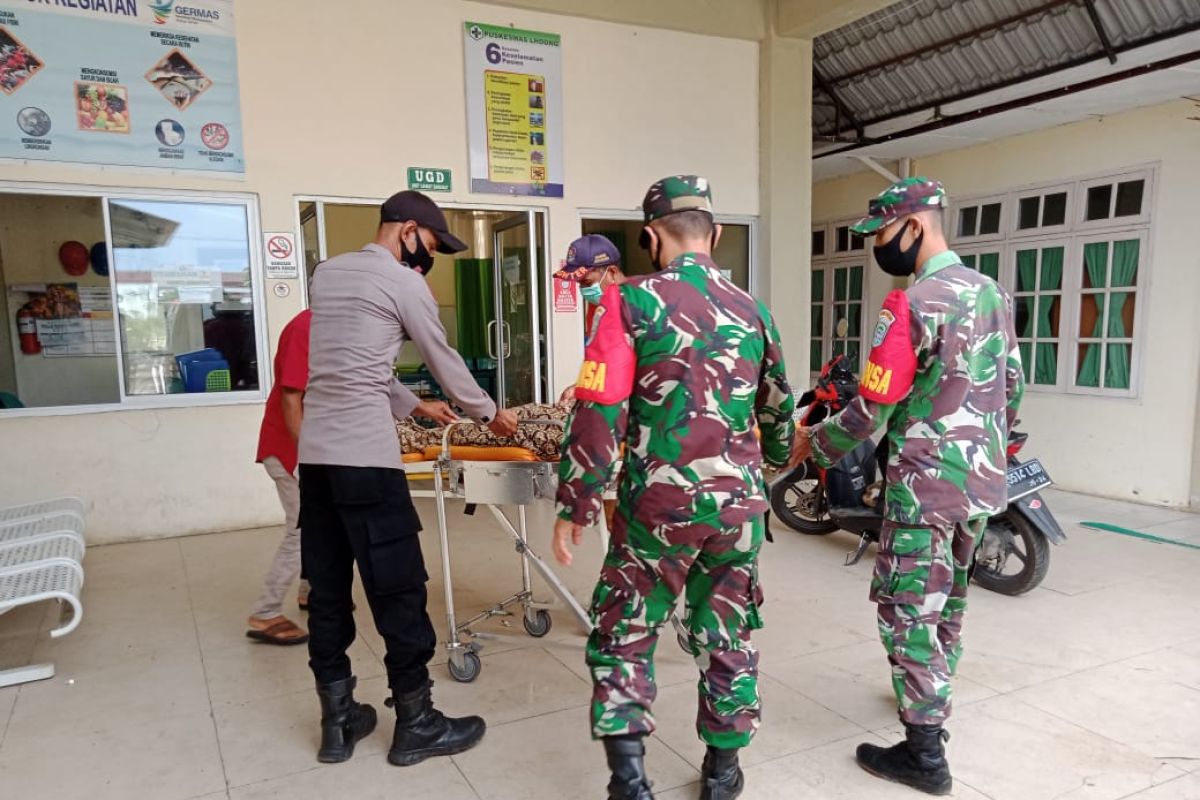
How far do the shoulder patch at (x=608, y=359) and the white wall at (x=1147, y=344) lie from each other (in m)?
5.50

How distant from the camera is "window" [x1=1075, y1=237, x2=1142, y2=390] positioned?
587cm

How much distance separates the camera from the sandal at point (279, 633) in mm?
3316

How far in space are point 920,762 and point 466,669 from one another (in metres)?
1.61

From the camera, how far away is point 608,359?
73.5 inches

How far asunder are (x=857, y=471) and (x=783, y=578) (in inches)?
30.8

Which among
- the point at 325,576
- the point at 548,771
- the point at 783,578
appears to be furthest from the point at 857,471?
the point at 325,576

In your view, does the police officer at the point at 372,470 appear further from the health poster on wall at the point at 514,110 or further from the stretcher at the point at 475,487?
the health poster on wall at the point at 514,110

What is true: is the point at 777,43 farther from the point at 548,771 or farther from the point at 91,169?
the point at 548,771

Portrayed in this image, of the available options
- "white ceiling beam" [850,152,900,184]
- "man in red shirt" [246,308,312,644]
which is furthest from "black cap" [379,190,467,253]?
"white ceiling beam" [850,152,900,184]

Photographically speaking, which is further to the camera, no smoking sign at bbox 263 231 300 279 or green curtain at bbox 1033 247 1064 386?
green curtain at bbox 1033 247 1064 386

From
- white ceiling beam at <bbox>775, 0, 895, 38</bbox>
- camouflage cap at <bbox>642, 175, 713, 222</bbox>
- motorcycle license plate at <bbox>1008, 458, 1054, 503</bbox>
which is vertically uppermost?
white ceiling beam at <bbox>775, 0, 895, 38</bbox>

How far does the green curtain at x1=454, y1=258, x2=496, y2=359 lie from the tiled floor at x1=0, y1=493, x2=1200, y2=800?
13.0 ft

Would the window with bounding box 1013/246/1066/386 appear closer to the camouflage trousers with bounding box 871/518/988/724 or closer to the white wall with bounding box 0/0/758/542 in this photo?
the white wall with bounding box 0/0/758/542

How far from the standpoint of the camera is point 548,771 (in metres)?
2.34
